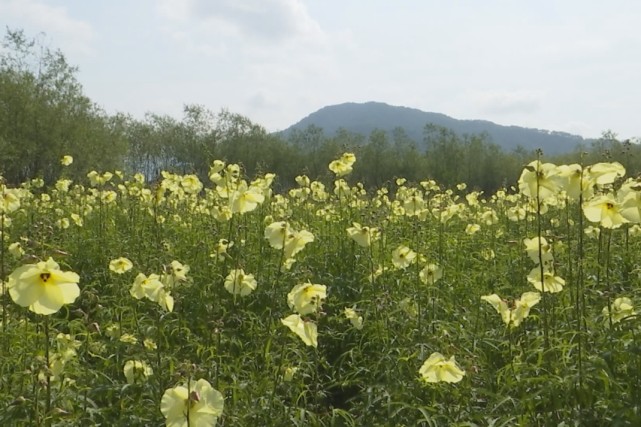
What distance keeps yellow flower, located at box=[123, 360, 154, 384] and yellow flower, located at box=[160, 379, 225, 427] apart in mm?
1312

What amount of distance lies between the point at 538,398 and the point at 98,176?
6096 millimetres

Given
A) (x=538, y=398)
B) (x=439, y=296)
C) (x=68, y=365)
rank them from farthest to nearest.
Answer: (x=439, y=296) < (x=68, y=365) < (x=538, y=398)

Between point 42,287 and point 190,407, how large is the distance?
0.68 m

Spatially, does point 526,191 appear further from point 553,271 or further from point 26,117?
point 26,117

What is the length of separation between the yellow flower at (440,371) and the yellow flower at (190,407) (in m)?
1.08

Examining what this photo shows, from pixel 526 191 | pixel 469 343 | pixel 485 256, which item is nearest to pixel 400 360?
pixel 469 343

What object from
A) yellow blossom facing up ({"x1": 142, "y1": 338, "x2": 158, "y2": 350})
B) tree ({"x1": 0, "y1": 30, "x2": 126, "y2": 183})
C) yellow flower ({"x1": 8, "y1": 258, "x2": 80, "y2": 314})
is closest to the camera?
yellow flower ({"x1": 8, "y1": 258, "x2": 80, "y2": 314})

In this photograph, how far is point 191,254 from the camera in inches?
246

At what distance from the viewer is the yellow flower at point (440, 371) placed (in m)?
2.56

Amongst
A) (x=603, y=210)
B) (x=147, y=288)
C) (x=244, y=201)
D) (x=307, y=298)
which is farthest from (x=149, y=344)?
(x=603, y=210)

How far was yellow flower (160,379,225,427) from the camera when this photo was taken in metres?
1.79

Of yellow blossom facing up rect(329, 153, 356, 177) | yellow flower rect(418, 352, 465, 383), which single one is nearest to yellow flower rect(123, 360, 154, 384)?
yellow flower rect(418, 352, 465, 383)

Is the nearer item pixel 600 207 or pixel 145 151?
pixel 600 207

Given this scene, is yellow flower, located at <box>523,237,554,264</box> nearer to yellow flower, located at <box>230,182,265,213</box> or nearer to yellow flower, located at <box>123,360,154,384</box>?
yellow flower, located at <box>230,182,265,213</box>
